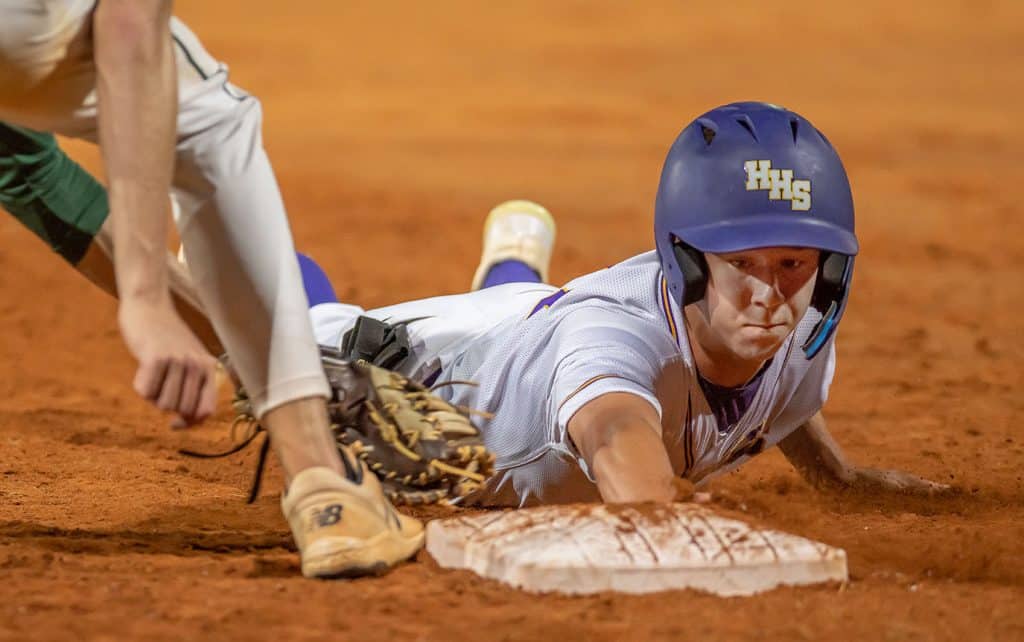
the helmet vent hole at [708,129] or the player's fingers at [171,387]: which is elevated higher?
the helmet vent hole at [708,129]

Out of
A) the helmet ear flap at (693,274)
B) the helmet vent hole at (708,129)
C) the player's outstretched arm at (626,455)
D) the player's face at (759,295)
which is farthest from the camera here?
the helmet vent hole at (708,129)

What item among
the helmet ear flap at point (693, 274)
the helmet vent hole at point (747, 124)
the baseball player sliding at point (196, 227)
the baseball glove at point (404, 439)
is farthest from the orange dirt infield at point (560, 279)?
the helmet vent hole at point (747, 124)

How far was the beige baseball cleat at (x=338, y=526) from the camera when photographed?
309 cm

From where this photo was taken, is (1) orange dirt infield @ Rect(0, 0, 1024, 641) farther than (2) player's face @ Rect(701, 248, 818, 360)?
No

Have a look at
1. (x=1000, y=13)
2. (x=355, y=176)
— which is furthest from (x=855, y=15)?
(x=355, y=176)

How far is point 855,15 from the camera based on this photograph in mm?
18688

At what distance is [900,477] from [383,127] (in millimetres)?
9888

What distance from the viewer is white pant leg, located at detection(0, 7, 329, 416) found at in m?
3.03

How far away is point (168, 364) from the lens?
2.69 metres

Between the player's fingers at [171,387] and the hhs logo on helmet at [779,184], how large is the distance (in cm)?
161

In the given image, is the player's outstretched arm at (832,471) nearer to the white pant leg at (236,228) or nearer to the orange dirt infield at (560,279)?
the orange dirt infield at (560,279)

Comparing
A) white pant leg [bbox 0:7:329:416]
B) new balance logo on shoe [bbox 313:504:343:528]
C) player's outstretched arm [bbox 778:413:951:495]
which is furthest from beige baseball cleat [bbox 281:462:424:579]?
player's outstretched arm [bbox 778:413:951:495]

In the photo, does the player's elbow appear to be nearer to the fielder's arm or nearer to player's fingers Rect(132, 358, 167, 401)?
player's fingers Rect(132, 358, 167, 401)

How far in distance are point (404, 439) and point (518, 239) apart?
2.89 meters
